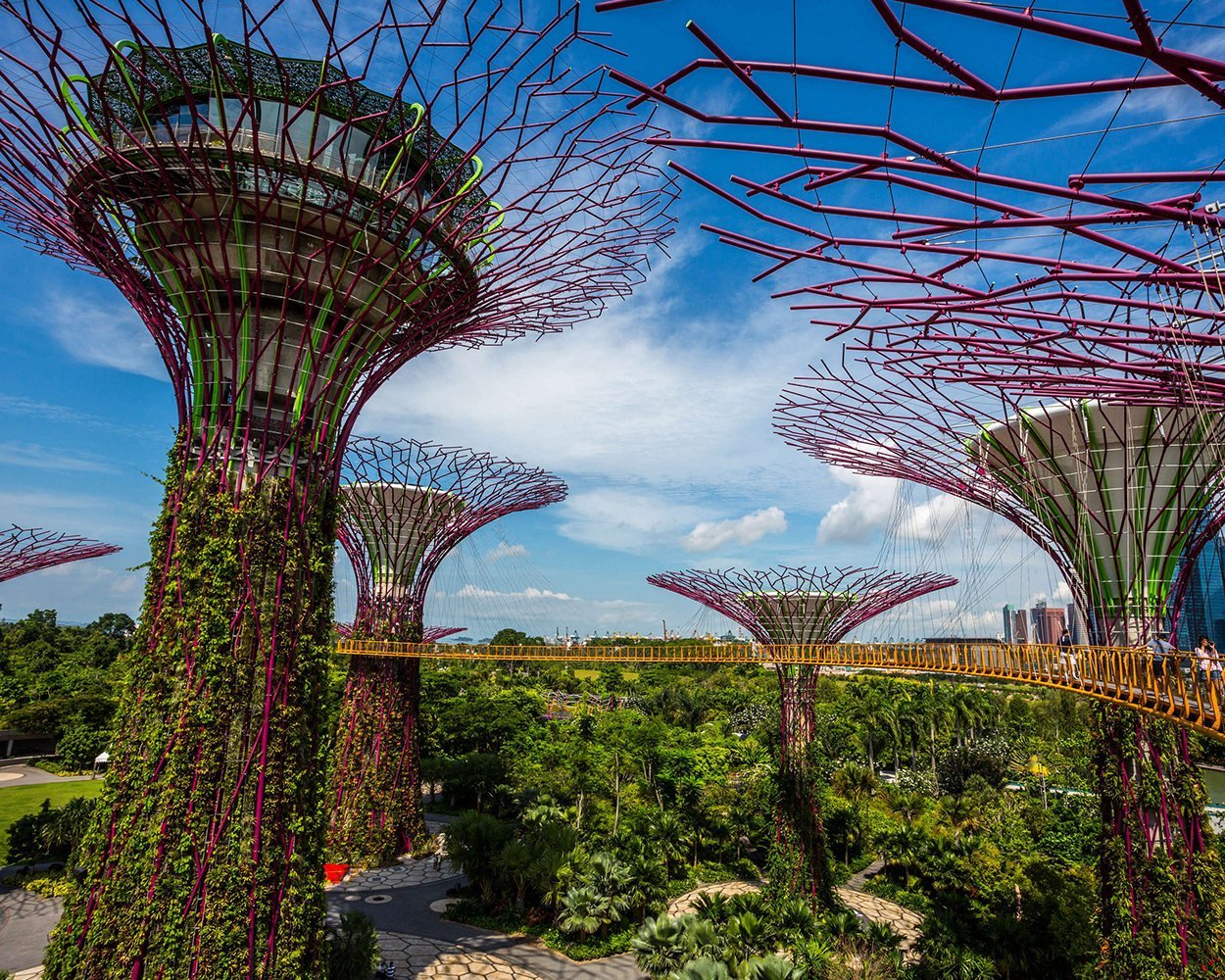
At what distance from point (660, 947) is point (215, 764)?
8.61 m

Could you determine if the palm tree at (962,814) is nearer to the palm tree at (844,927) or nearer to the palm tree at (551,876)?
the palm tree at (844,927)

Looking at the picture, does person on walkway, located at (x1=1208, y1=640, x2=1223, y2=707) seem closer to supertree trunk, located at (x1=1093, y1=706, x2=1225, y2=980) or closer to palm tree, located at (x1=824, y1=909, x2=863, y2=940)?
supertree trunk, located at (x1=1093, y1=706, x2=1225, y2=980)

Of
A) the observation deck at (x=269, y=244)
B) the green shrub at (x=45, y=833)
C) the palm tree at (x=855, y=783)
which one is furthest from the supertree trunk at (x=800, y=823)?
the green shrub at (x=45, y=833)

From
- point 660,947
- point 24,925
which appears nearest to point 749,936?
point 660,947

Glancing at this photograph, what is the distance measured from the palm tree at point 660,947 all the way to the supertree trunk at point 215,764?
18.8 feet

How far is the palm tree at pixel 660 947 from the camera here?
12.4m

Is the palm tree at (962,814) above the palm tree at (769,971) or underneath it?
underneath

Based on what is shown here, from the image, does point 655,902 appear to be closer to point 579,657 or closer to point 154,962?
point 579,657

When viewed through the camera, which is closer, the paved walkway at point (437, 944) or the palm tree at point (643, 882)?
the paved walkway at point (437, 944)

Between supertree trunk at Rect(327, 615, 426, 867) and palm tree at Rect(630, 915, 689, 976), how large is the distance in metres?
9.88

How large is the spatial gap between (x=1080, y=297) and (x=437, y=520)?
18.4 meters

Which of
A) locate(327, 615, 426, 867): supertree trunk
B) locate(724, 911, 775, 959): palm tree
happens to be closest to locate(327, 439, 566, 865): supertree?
locate(327, 615, 426, 867): supertree trunk

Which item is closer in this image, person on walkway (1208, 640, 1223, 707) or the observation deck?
person on walkway (1208, 640, 1223, 707)

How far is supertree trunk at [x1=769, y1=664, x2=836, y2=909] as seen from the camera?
18.1m
